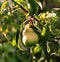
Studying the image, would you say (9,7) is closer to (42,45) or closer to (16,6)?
(16,6)

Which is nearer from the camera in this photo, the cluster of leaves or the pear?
the pear

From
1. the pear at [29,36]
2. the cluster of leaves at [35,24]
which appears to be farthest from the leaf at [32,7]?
the pear at [29,36]

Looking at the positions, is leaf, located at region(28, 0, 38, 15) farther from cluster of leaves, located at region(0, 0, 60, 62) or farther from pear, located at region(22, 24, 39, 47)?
pear, located at region(22, 24, 39, 47)

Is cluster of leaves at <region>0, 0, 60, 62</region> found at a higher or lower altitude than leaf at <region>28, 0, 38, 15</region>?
lower

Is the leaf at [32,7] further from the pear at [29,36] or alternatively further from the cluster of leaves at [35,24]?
the pear at [29,36]

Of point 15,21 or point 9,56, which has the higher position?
point 15,21

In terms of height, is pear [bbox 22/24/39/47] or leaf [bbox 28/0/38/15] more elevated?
leaf [bbox 28/0/38/15]

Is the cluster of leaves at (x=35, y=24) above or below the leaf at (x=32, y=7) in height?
below

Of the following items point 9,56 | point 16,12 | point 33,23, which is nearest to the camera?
point 33,23

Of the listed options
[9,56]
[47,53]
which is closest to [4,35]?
[47,53]

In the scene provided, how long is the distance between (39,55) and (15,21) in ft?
0.57

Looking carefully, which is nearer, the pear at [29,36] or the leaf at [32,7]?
the pear at [29,36]

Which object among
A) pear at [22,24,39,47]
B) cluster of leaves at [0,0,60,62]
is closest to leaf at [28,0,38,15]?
cluster of leaves at [0,0,60,62]

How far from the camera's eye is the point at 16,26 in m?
1.04
